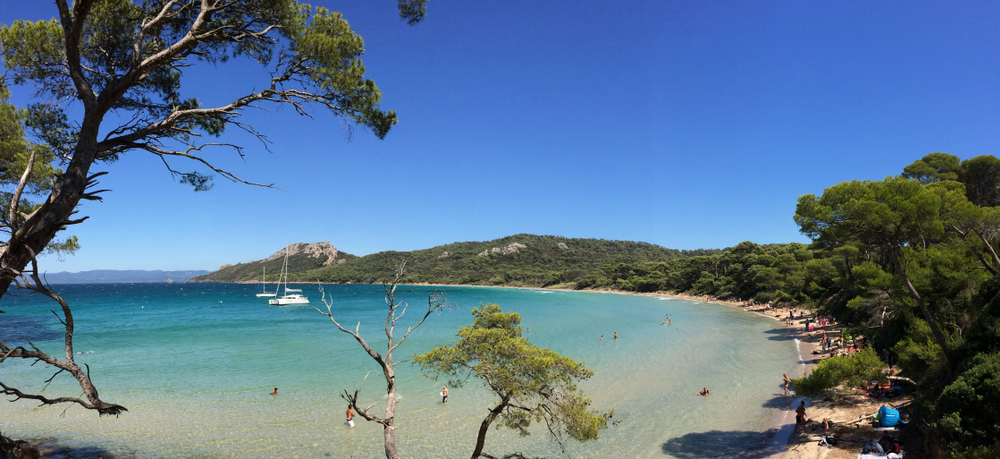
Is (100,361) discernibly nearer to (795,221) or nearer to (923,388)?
(795,221)

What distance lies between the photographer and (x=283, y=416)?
16.2 metres

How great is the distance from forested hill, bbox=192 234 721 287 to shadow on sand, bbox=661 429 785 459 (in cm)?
12010

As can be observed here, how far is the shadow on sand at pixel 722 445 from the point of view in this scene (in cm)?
1297

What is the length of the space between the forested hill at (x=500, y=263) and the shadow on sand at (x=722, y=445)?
12010 centimetres

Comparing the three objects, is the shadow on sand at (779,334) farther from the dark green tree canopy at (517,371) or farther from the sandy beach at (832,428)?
the dark green tree canopy at (517,371)

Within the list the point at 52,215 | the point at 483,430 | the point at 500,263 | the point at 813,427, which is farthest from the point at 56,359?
the point at 500,263

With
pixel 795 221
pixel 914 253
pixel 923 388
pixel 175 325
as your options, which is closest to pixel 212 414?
pixel 795 221

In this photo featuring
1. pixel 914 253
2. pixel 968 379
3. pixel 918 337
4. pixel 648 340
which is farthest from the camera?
pixel 648 340

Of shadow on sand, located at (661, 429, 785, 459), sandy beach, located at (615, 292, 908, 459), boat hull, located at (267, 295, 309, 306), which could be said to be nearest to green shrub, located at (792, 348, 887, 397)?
sandy beach, located at (615, 292, 908, 459)

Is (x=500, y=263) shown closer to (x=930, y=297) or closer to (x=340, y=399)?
(x=340, y=399)

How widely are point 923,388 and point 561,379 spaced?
11.1m

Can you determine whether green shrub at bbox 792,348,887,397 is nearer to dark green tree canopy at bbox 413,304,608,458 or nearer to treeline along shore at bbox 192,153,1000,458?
treeline along shore at bbox 192,153,1000,458

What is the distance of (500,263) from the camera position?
17025cm

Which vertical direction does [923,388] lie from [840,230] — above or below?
below
